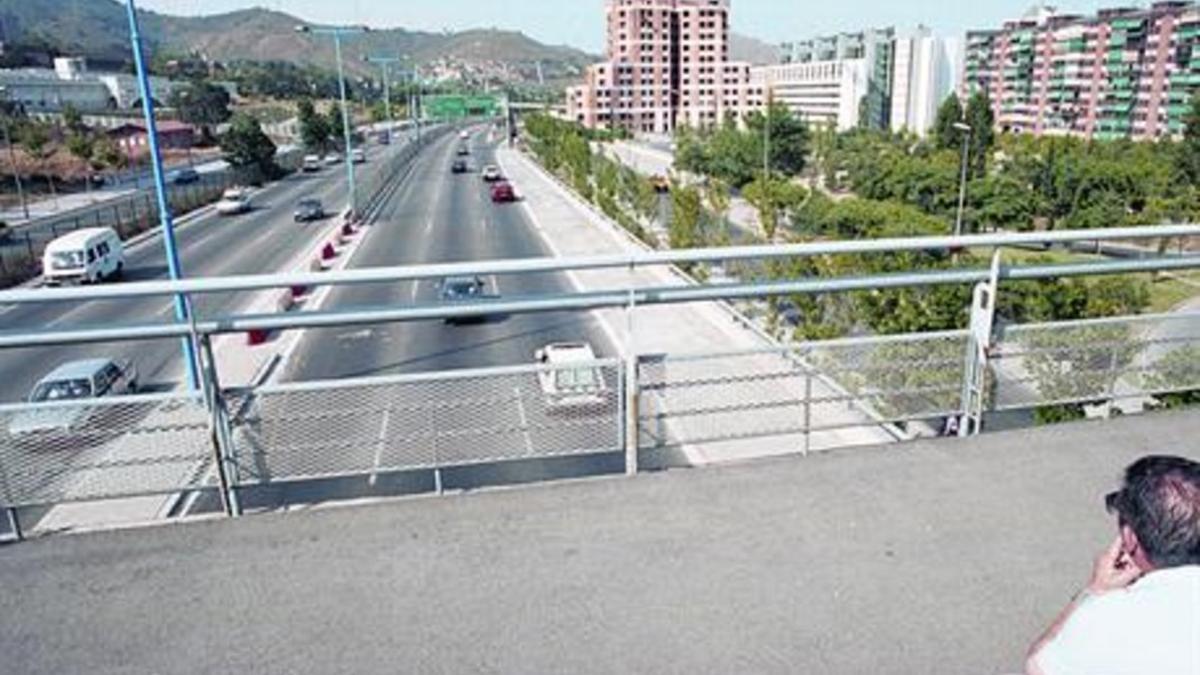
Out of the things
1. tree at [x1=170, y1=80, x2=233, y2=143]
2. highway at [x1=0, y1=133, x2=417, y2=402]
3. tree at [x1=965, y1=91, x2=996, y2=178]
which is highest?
tree at [x1=170, y1=80, x2=233, y2=143]

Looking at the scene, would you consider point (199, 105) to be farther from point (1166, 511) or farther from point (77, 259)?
point (1166, 511)

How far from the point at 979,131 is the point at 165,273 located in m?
53.1

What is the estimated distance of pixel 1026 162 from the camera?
2179 inches

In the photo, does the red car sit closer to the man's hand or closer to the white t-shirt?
the man's hand

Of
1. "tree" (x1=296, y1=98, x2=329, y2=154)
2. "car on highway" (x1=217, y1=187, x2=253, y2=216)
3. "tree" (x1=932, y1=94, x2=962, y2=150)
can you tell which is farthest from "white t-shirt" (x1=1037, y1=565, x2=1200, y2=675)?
"tree" (x1=296, y1=98, x2=329, y2=154)

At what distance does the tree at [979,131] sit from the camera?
59434 mm

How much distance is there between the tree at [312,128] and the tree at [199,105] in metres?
19.7

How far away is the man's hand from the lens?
1776 millimetres

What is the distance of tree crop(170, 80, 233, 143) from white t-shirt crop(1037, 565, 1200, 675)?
336 feet

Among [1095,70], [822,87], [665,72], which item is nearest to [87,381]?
[1095,70]

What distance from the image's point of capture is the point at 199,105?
9519 cm

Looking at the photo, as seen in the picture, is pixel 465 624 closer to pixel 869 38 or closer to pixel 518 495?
pixel 518 495

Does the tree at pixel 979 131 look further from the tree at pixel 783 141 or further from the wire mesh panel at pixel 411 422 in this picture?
the wire mesh panel at pixel 411 422

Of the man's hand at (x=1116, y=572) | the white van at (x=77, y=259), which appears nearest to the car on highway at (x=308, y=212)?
the white van at (x=77, y=259)
